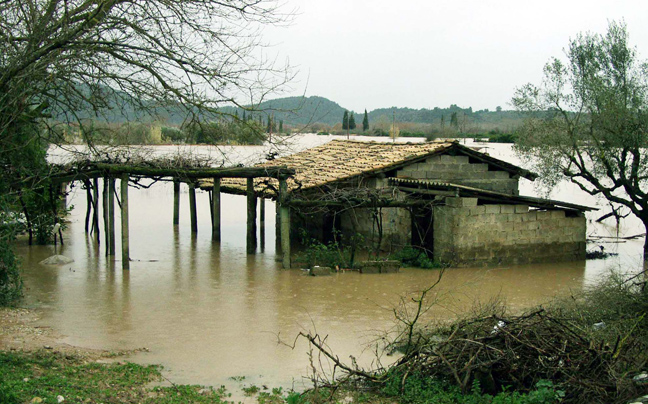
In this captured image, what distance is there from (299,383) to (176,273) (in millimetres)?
8511

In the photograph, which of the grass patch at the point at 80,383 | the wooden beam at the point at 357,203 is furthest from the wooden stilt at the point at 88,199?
the grass patch at the point at 80,383

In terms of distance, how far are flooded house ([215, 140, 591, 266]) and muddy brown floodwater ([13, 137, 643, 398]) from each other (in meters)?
0.67

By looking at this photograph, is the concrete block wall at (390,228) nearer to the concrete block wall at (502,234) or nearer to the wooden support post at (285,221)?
the concrete block wall at (502,234)

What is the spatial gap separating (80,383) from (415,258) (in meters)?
10.8

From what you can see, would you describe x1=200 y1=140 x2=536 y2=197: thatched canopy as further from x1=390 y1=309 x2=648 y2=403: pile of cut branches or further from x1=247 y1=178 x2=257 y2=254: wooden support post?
x1=390 y1=309 x2=648 y2=403: pile of cut branches

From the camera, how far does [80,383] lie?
22.8 ft

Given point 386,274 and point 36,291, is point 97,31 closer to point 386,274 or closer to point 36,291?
point 36,291

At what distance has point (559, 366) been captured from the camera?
6.74m

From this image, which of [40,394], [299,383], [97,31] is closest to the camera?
[40,394]

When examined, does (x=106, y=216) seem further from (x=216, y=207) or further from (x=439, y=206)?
(x=439, y=206)

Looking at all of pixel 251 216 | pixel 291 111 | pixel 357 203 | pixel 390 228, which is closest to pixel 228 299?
pixel 291 111

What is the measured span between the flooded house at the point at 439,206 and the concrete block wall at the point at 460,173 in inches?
1.1

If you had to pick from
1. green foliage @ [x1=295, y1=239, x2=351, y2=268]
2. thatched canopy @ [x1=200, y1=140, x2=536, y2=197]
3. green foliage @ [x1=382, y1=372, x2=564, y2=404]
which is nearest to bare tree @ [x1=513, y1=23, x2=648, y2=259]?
thatched canopy @ [x1=200, y1=140, x2=536, y2=197]

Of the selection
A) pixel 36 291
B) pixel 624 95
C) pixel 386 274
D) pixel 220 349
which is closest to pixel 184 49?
pixel 220 349
